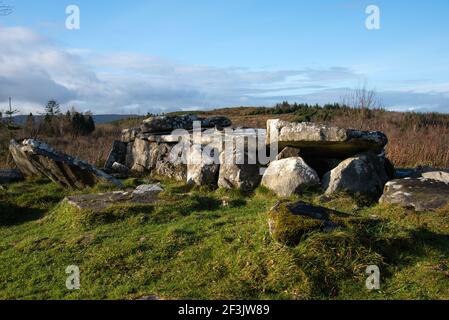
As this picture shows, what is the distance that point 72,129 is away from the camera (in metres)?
32.7

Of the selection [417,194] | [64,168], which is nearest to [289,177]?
[417,194]

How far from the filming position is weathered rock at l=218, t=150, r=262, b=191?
12.0 meters

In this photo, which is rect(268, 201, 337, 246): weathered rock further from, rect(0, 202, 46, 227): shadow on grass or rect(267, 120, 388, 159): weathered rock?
rect(0, 202, 46, 227): shadow on grass

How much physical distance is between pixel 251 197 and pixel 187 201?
1.69 m

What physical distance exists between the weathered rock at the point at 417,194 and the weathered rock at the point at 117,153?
383 inches

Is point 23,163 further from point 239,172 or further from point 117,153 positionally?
point 239,172

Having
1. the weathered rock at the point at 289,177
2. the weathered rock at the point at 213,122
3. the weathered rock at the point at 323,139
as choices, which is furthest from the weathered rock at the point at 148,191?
the weathered rock at the point at 213,122

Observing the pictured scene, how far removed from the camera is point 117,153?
17.2 meters

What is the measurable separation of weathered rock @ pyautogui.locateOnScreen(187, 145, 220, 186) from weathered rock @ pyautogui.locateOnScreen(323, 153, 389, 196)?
9.70 feet

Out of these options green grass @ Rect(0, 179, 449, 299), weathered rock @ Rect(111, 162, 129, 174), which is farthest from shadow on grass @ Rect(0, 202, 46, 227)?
weathered rock @ Rect(111, 162, 129, 174)

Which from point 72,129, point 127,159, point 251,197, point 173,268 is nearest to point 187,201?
point 251,197

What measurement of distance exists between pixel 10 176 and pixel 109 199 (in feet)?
19.1

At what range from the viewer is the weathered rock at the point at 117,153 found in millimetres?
16953

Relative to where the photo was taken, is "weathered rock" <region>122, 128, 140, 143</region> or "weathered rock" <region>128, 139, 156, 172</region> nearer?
"weathered rock" <region>128, 139, 156, 172</region>
